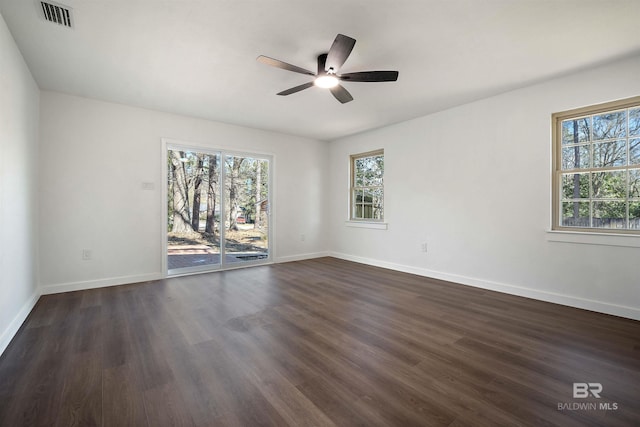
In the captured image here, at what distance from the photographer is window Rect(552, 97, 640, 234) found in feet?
9.59

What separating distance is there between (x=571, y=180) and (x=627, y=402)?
250 cm

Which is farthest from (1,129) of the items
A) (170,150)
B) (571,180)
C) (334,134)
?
(571,180)

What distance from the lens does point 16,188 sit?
2.68 metres

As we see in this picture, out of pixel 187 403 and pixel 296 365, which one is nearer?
pixel 187 403

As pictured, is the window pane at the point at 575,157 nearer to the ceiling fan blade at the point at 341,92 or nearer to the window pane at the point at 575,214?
the window pane at the point at 575,214

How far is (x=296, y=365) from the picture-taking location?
2.01 m

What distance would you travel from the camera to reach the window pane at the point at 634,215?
9.52 feet

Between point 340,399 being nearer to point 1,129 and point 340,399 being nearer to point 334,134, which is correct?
point 1,129

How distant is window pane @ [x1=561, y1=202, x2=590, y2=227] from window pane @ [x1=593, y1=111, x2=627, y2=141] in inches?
29.7

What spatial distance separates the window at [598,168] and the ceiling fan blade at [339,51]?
277 centimetres

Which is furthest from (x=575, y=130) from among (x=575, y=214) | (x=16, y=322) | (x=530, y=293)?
(x=16, y=322)

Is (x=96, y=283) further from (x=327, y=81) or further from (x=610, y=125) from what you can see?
(x=610, y=125)

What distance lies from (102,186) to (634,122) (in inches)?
254

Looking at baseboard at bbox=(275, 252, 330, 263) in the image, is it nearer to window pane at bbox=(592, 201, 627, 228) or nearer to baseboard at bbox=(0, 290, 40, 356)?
baseboard at bbox=(0, 290, 40, 356)
